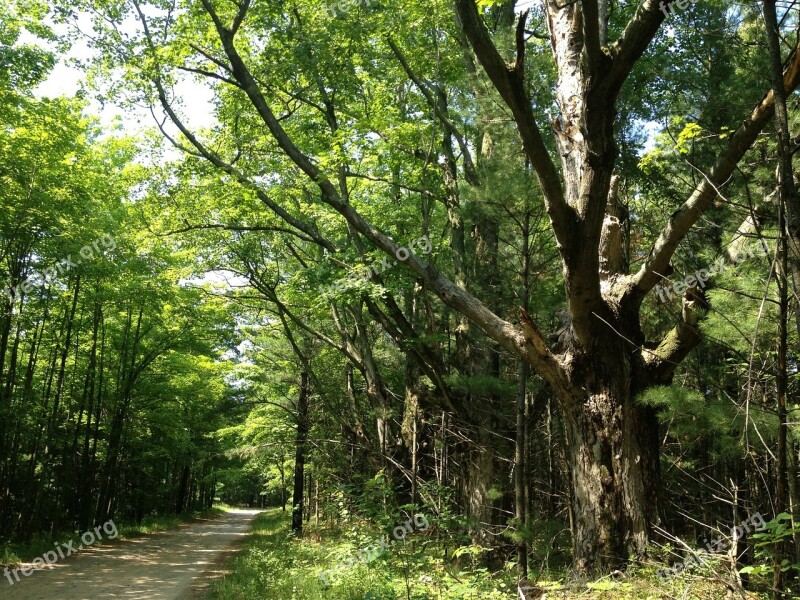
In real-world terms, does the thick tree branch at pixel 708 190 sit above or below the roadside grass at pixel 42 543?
above

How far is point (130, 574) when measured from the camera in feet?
34.3

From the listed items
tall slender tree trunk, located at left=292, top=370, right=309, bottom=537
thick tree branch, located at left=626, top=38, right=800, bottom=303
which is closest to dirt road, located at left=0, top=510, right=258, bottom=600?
tall slender tree trunk, located at left=292, top=370, right=309, bottom=537

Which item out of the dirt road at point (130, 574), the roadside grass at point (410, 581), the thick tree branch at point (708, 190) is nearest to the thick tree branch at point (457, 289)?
the thick tree branch at point (708, 190)

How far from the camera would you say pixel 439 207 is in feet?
47.2

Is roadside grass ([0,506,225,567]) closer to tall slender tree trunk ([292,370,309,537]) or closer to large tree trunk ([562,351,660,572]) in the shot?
tall slender tree trunk ([292,370,309,537])

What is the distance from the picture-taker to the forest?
175 inches

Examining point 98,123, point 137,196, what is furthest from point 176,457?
point 137,196

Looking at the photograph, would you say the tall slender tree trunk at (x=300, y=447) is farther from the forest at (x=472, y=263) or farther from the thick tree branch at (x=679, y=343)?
the thick tree branch at (x=679, y=343)

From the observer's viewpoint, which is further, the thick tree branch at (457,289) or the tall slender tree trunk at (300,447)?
the tall slender tree trunk at (300,447)

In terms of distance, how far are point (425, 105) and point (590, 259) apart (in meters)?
6.70

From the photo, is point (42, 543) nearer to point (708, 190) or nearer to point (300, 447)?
point (300, 447)

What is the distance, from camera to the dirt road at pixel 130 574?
851 cm

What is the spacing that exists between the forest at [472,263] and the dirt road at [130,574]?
2.30 ft

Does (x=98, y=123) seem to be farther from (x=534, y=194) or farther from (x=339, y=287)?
(x=534, y=194)
